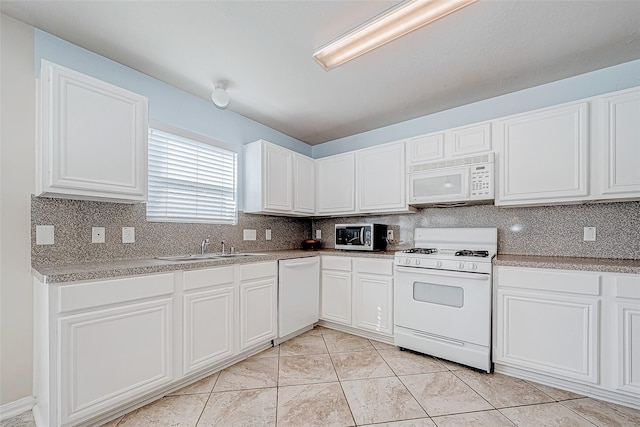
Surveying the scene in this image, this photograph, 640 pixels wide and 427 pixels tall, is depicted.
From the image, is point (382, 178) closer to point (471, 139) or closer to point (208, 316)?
point (471, 139)

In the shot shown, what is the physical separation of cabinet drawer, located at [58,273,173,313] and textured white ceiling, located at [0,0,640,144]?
5.29 ft

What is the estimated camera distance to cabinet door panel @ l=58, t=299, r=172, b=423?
1507mm

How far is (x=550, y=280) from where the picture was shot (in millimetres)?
2051

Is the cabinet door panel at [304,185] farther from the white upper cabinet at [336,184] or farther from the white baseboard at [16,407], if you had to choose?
the white baseboard at [16,407]

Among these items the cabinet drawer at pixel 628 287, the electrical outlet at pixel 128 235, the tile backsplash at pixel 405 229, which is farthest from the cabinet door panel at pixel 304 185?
the cabinet drawer at pixel 628 287

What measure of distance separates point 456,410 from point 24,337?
2.74m

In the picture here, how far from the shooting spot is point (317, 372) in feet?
7.52

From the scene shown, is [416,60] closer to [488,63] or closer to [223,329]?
[488,63]

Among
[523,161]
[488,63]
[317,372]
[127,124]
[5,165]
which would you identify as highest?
[488,63]

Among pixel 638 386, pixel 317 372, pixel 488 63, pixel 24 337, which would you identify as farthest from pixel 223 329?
pixel 488 63

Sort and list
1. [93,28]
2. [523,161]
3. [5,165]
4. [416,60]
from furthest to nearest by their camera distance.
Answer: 1. [523,161]
2. [416,60]
3. [93,28]
4. [5,165]

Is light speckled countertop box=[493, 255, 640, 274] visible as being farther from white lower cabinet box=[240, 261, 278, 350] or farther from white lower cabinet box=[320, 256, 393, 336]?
white lower cabinet box=[240, 261, 278, 350]

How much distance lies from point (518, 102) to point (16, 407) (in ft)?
14.7

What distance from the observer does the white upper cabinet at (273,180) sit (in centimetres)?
316
